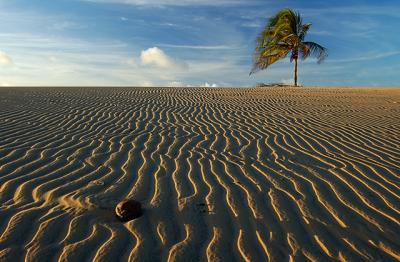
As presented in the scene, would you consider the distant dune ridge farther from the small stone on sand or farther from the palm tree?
the palm tree

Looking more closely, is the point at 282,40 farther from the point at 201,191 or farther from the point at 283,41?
the point at 201,191

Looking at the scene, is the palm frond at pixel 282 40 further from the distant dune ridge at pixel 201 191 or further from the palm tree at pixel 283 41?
the distant dune ridge at pixel 201 191

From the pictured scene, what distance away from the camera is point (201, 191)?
423 cm

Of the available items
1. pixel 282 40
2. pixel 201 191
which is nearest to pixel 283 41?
pixel 282 40

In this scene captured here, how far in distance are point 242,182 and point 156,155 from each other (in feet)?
5.62

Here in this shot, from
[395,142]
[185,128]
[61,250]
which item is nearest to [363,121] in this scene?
[395,142]

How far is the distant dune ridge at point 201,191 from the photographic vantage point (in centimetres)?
306

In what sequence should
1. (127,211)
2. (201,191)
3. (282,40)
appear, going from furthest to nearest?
(282,40), (201,191), (127,211)

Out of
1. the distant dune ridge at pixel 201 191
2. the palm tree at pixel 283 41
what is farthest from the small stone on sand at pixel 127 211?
the palm tree at pixel 283 41

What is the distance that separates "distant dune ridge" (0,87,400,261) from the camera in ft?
10.0

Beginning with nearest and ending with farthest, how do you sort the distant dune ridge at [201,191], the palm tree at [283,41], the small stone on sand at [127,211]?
1. the distant dune ridge at [201,191]
2. the small stone on sand at [127,211]
3. the palm tree at [283,41]

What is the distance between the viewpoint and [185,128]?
26.3ft

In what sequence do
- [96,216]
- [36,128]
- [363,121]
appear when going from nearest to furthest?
[96,216] → [36,128] → [363,121]

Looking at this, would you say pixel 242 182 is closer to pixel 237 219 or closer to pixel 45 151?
pixel 237 219
